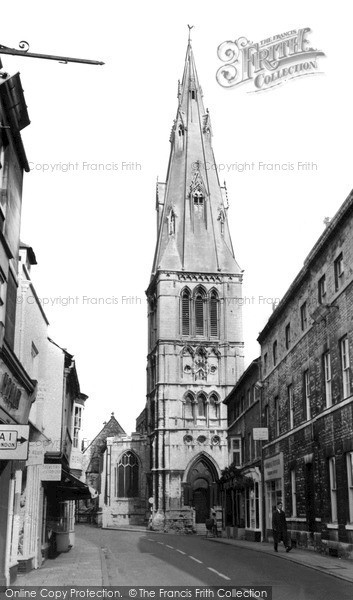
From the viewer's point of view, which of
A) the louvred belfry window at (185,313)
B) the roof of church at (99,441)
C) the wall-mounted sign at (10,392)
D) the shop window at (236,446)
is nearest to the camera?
the wall-mounted sign at (10,392)

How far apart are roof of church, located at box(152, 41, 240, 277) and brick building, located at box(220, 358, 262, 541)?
101 ft

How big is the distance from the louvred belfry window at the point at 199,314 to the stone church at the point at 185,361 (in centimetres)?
10

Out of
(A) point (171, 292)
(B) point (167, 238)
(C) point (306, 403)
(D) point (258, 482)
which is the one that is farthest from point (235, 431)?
(B) point (167, 238)

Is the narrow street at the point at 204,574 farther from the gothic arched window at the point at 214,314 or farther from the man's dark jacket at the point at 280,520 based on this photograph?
the gothic arched window at the point at 214,314

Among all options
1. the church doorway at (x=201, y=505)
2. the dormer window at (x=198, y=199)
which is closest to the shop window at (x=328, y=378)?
the church doorway at (x=201, y=505)

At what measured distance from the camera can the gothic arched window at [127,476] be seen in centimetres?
7831

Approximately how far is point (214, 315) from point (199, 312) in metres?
1.60

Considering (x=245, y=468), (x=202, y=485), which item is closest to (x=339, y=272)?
(x=245, y=468)

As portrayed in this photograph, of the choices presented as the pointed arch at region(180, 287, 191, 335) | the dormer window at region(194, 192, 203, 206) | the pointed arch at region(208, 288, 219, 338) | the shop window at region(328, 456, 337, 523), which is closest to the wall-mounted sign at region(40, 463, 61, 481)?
the shop window at region(328, 456, 337, 523)

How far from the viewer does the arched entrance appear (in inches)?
2825

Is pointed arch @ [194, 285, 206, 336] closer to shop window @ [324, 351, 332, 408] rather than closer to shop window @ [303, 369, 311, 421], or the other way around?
shop window @ [303, 369, 311, 421]

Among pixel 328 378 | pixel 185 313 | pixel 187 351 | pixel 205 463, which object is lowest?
pixel 205 463

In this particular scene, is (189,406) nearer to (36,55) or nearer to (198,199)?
(198,199)

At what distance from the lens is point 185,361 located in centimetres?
7569
